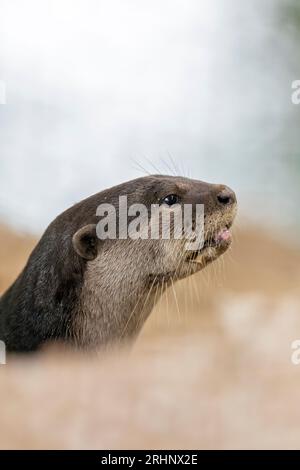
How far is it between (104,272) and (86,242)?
0.18 meters

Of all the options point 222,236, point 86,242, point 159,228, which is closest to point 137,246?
point 159,228

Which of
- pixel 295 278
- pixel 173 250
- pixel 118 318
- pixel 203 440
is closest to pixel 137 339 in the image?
pixel 118 318

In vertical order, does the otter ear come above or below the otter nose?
below

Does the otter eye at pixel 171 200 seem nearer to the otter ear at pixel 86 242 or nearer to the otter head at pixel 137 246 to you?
the otter head at pixel 137 246

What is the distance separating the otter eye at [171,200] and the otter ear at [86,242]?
1.24ft

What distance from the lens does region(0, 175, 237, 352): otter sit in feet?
14.2

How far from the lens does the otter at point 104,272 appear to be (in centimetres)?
433

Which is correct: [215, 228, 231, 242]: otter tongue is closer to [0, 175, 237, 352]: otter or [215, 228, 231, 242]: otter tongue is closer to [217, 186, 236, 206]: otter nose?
[0, 175, 237, 352]: otter

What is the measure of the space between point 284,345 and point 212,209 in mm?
732

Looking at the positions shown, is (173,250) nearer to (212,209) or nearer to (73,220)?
(212,209)

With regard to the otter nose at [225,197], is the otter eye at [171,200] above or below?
above

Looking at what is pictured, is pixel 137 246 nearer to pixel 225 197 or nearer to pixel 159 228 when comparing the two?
pixel 159 228

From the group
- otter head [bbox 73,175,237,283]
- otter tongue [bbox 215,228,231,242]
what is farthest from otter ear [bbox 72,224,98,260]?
otter tongue [bbox 215,228,231,242]

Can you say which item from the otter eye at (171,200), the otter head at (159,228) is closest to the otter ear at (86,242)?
the otter head at (159,228)
